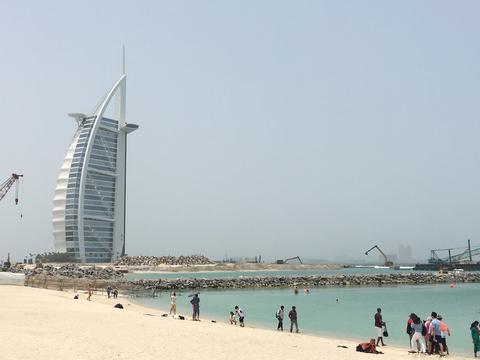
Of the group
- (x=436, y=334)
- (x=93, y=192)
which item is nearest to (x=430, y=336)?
(x=436, y=334)

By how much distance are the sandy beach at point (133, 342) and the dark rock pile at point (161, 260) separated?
11236 centimetres

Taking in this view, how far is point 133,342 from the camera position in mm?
17797

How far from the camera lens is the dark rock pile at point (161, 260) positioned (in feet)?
447

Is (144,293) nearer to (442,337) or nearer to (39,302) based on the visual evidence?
(39,302)

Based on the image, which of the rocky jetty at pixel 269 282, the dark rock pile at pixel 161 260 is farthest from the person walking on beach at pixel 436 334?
the dark rock pile at pixel 161 260

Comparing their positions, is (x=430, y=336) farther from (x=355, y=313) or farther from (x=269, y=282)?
(x=269, y=282)

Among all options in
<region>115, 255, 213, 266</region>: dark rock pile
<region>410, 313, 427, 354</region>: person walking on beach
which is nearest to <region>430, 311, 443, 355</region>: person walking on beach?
<region>410, 313, 427, 354</region>: person walking on beach

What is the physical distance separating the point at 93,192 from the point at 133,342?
410 feet

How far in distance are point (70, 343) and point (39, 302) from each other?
1636 cm

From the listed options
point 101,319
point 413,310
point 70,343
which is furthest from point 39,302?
point 413,310

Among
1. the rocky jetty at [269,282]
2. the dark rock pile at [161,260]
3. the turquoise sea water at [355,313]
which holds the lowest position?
the turquoise sea water at [355,313]

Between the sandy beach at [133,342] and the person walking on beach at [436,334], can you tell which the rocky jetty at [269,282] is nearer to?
the sandy beach at [133,342]

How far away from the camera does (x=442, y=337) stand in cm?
1894

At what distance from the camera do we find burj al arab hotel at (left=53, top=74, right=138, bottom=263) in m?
133
